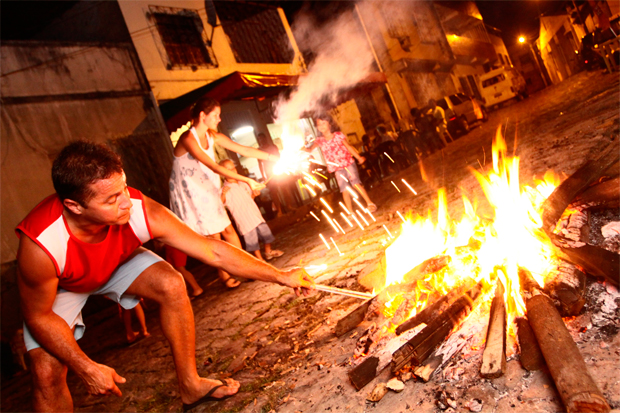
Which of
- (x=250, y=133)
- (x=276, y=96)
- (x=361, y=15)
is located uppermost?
(x=361, y=15)

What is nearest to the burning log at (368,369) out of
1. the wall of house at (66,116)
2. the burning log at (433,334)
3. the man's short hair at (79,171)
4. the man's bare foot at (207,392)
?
the burning log at (433,334)

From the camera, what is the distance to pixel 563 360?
67.2 inches

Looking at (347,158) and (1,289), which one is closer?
(1,289)

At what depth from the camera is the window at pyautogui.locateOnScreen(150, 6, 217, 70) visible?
501 inches

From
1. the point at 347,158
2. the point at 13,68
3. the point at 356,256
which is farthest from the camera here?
the point at 13,68

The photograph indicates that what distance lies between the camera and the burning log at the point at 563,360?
1512 mm

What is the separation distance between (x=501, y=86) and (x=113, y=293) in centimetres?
2831

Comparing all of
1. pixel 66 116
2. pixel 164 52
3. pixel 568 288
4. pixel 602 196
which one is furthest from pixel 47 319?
pixel 164 52

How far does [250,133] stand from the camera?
14672 millimetres

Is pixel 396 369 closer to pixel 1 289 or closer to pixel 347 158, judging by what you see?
pixel 347 158

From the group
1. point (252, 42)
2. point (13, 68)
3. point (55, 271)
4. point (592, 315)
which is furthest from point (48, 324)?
point (252, 42)

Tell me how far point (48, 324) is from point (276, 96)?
1405cm

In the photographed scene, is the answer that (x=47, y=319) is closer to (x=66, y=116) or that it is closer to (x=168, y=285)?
(x=168, y=285)

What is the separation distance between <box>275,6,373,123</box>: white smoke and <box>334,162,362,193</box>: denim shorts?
8.54 m
